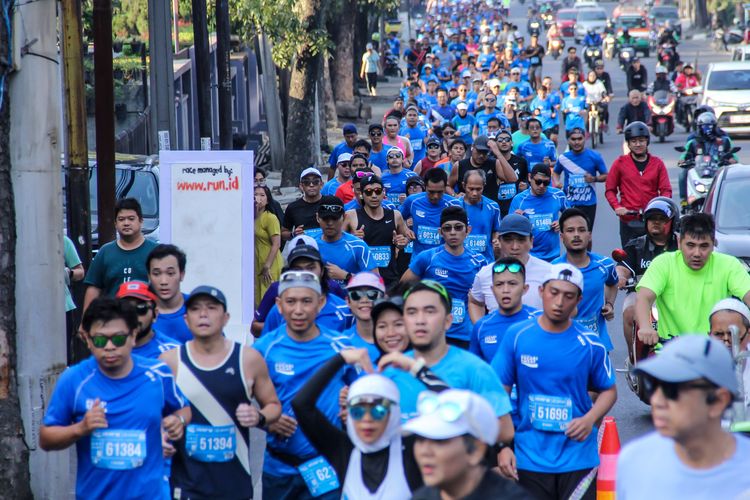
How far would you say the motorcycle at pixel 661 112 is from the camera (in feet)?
113

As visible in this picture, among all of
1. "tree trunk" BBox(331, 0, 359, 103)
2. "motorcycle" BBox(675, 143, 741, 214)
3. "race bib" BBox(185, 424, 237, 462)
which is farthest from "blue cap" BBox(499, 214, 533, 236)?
"tree trunk" BBox(331, 0, 359, 103)

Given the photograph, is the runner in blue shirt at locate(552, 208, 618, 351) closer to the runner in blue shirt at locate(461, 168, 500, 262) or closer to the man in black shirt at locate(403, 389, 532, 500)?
the runner in blue shirt at locate(461, 168, 500, 262)

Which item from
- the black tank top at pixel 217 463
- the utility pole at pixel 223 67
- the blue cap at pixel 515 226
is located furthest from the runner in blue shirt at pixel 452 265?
the utility pole at pixel 223 67

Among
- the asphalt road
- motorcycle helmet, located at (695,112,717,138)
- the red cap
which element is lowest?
the asphalt road

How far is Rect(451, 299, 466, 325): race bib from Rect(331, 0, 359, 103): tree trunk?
86.2ft

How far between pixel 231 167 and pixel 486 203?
8.29 ft

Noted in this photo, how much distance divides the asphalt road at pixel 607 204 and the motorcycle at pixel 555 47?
0.40 m

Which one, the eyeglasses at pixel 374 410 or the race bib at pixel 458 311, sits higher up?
the eyeglasses at pixel 374 410

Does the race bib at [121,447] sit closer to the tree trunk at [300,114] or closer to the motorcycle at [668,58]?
the tree trunk at [300,114]

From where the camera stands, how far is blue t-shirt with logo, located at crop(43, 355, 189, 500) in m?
6.34

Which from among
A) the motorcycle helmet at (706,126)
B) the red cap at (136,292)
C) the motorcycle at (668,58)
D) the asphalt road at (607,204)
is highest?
the motorcycle at (668,58)

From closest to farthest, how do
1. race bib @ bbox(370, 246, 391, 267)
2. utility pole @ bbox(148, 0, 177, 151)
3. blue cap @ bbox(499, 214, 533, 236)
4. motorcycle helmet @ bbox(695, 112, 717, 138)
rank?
blue cap @ bbox(499, 214, 533, 236) < race bib @ bbox(370, 246, 391, 267) < utility pole @ bbox(148, 0, 177, 151) < motorcycle helmet @ bbox(695, 112, 717, 138)

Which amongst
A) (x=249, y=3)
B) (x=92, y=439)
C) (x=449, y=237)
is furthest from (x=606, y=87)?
(x=92, y=439)

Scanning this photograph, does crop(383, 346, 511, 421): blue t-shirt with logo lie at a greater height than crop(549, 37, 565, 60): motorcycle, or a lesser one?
lesser
